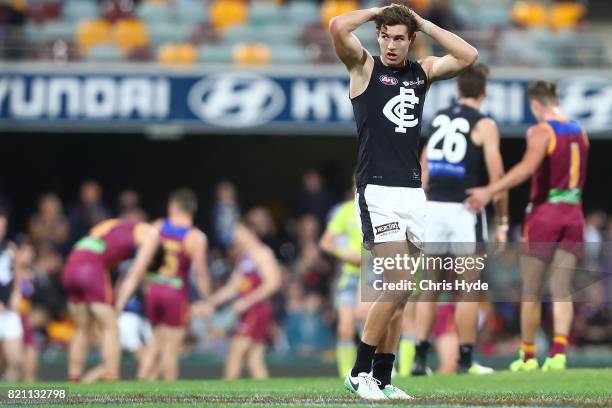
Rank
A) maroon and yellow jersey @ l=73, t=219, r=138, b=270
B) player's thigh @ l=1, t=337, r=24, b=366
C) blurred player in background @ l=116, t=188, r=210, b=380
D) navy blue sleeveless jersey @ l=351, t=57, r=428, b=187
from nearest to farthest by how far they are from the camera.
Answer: navy blue sleeveless jersey @ l=351, t=57, r=428, b=187
maroon and yellow jersey @ l=73, t=219, r=138, b=270
blurred player in background @ l=116, t=188, r=210, b=380
player's thigh @ l=1, t=337, r=24, b=366

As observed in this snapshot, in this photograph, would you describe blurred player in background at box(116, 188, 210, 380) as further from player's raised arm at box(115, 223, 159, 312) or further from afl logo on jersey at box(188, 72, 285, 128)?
afl logo on jersey at box(188, 72, 285, 128)

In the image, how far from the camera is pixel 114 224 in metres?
13.7

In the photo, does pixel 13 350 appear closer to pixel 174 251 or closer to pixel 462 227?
pixel 174 251

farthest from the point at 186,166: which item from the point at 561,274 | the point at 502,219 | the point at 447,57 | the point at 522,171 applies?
the point at 447,57

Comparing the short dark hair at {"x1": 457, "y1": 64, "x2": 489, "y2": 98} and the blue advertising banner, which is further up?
the blue advertising banner

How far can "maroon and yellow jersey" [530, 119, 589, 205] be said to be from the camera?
11.3m

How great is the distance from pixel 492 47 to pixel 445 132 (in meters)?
9.08

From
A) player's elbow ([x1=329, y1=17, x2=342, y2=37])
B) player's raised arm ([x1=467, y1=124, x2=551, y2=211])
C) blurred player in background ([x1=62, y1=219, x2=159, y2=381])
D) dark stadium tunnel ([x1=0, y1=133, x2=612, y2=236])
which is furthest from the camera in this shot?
dark stadium tunnel ([x1=0, y1=133, x2=612, y2=236])

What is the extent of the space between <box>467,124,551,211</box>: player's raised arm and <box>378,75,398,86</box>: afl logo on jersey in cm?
282

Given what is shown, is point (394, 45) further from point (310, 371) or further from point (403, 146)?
point (310, 371)

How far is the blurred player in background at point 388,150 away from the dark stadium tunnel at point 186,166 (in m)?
13.7

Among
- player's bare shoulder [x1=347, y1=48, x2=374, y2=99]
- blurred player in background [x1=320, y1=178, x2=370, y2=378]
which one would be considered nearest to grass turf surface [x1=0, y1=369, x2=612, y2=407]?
player's bare shoulder [x1=347, y1=48, x2=374, y2=99]

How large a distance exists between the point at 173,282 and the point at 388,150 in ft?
20.3

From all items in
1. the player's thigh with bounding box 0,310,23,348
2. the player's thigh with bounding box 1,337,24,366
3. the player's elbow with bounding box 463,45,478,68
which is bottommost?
the player's thigh with bounding box 1,337,24,366
